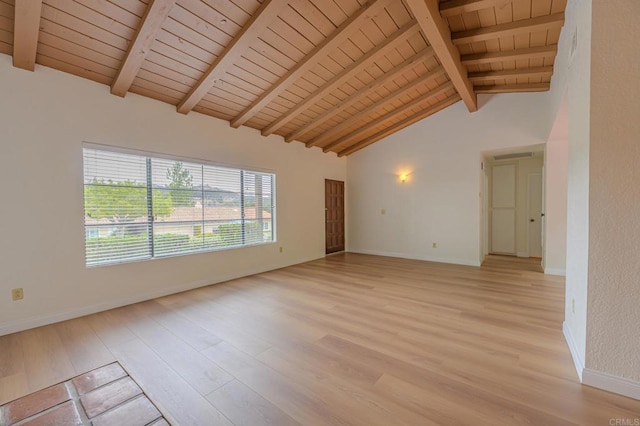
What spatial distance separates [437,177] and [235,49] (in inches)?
179

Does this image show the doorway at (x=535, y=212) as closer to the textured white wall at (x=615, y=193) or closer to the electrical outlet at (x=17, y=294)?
the textured white wall at (x=615, y=193)

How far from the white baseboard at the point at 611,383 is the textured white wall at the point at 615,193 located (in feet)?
0.09

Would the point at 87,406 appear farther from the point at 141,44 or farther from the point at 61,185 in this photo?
the point at 141,44

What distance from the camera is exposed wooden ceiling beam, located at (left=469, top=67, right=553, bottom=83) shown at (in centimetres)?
393

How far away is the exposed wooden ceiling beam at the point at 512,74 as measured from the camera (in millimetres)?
3926

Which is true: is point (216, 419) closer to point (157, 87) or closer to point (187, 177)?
point (187, 177)

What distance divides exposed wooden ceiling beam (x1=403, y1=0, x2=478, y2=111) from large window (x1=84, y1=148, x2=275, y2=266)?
10.8 ft

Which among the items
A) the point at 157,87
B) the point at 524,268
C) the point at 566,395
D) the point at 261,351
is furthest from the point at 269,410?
the point at 524,268

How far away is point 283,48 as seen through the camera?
2973 millimetres

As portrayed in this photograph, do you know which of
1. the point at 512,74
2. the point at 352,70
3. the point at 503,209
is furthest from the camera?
the point at 503,209

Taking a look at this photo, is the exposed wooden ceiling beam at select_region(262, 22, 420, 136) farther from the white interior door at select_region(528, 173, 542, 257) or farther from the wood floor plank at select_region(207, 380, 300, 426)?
the white interior door at select_region(528, 173, 542, 257)

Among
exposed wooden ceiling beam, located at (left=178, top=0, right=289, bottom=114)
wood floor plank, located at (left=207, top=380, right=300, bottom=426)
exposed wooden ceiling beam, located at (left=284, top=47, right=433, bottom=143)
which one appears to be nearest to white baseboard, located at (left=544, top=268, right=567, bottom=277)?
exposed wooden ceiling beam, located at (left=284, top=47, right=433, bottom=143)

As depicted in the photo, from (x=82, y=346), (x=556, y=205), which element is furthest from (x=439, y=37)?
(x=82, y=346)

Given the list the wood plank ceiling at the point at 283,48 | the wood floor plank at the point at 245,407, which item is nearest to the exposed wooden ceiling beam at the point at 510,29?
the wood plank ceiling at the point at 283,48
